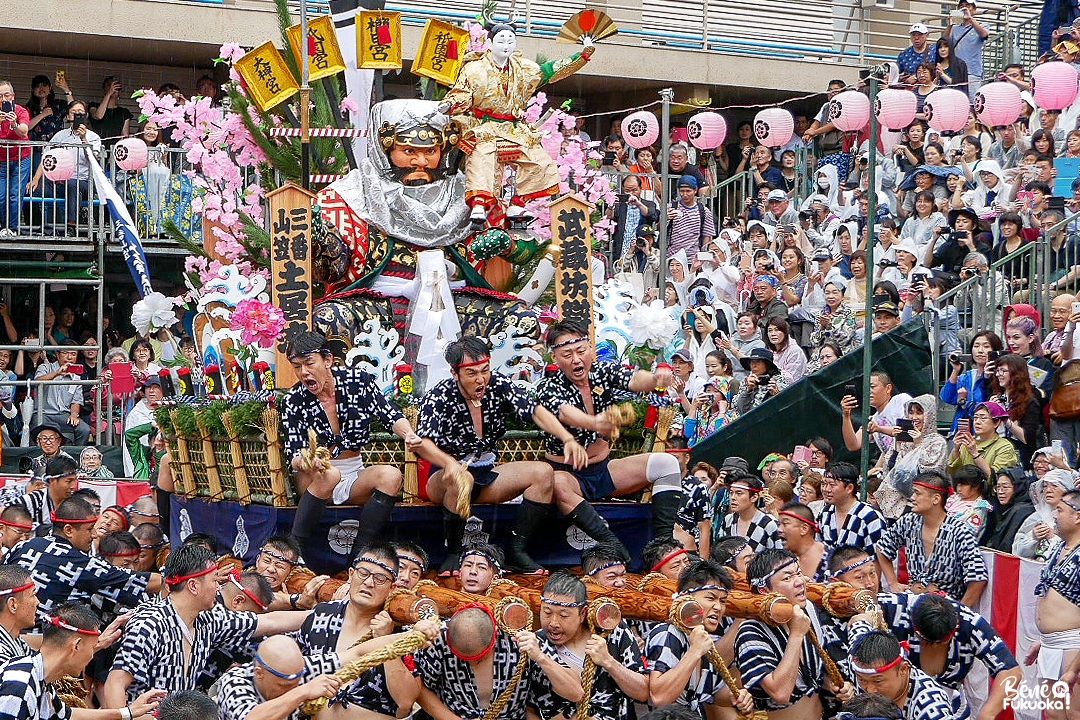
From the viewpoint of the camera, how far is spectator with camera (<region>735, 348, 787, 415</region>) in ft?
38.4

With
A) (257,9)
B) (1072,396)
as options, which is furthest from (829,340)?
(257,9)

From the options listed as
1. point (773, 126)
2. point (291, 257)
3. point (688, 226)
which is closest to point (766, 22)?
point (773, 126)

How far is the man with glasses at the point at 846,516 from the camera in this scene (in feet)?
25.4

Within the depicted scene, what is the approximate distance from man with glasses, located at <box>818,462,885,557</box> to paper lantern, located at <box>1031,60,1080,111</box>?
6756mm

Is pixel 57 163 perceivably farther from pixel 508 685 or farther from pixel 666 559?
pixel 508 685

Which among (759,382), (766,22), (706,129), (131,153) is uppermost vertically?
(766,22)

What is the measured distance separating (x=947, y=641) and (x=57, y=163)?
426 inches

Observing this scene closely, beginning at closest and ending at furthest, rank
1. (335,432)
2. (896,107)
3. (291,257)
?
(335,432), (291,257), (896,107)

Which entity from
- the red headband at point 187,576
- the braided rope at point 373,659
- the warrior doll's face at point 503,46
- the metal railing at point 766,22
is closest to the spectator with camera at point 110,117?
the metal railing at point 766,22

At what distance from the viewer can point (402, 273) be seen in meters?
8.73

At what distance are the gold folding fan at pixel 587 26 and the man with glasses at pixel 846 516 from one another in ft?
9.51

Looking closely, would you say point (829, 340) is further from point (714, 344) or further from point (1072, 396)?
point (1072, 396)

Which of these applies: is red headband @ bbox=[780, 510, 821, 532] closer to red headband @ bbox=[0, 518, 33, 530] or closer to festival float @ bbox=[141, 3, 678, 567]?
festival float @ bbox=[141, 3, 678, 567]

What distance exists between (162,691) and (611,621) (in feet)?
5.71
